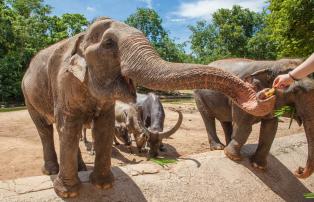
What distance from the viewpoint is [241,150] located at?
5.93 m

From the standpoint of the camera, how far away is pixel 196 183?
190 inches

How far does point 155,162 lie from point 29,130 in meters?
7.77

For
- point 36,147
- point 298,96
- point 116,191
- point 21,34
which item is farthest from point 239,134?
point 21,34

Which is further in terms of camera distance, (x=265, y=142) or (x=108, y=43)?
(x=265, y=142)

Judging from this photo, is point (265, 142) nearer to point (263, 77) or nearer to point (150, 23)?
point (263, 77)

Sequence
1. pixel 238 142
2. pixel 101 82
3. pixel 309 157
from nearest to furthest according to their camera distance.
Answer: pixel 101 82, pixel 309 157, pixel 238 142

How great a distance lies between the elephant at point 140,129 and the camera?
7852mm

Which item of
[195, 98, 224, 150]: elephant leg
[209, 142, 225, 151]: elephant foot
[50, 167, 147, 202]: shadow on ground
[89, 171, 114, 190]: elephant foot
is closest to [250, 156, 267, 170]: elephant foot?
[209, 142, 225, 151]: elephant foot

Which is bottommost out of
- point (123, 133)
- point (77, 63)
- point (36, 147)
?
point (36, 147)

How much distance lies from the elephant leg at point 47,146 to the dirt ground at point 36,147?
1692mm

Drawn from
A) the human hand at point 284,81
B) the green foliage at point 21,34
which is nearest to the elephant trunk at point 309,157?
the human hand at point 284,81

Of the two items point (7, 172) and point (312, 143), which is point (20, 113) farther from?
point (312, 143)

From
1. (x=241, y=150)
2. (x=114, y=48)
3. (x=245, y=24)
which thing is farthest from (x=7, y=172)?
(x=245, y=24)

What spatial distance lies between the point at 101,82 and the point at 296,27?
Answer: 1140cm
